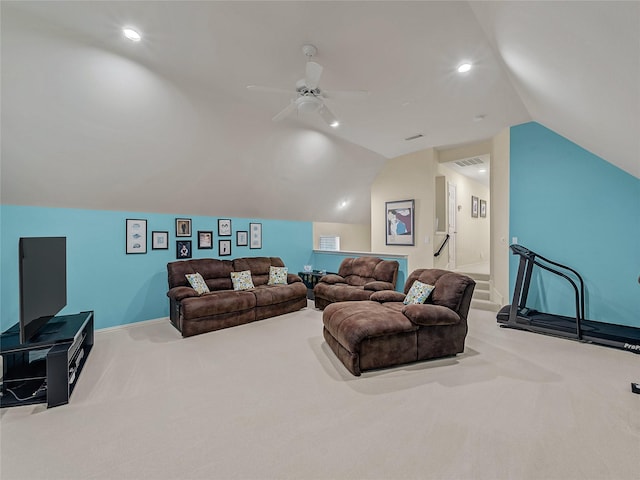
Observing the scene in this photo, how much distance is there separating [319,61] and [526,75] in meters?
2.19

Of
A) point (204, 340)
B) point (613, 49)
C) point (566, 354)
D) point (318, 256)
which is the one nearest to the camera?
point (613, 49)

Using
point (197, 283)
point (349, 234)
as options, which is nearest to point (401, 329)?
point (197, 283)

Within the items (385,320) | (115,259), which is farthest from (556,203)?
(115,259)

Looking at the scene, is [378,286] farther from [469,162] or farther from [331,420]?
[469,162]

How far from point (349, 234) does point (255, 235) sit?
477 centimetres

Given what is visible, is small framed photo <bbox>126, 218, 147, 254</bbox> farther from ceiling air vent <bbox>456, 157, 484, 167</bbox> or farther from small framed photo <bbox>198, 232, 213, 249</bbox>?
ceiling air vent <bbox>456, 157, 484, 167</bbox>

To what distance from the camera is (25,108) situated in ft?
9.83

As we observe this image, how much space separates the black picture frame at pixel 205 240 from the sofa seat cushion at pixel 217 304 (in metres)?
1.34

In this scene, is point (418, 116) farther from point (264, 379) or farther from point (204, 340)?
point (204, 340)

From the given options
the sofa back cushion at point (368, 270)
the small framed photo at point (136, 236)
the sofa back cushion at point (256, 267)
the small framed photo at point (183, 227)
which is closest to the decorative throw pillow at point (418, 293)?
the sofa back cushion at point (368, 270)

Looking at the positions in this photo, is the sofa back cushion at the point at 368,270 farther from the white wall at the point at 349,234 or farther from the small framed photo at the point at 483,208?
the small framed photo at the point at 483,208

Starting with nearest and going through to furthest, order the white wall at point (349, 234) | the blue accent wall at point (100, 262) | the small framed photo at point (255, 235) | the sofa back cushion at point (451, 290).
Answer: the sofa back cushion at point (451, 290) → the blue accent wall at point (100, 262) → the small framed photo at point (255, 235) → the white wall at point (349, 234)

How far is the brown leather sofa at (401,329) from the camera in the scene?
9.36ft

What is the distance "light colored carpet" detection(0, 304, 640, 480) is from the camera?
1709mm
